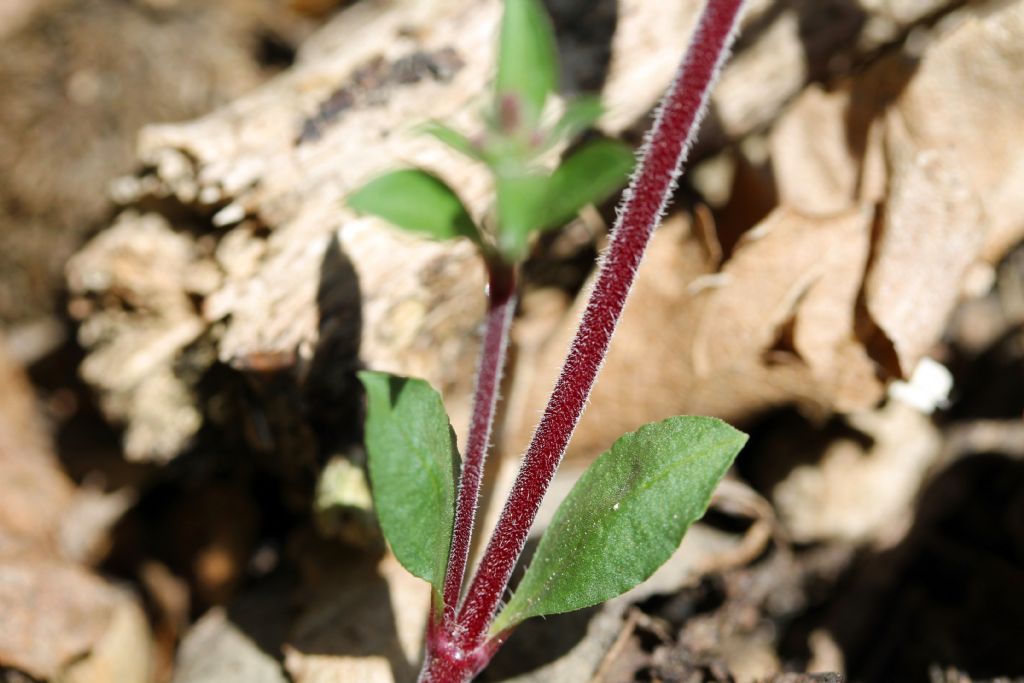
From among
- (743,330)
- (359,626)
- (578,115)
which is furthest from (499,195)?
(359,626)

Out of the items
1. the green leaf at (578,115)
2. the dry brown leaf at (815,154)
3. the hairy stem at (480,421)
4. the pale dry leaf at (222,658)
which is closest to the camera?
the hairy stem at (480,421)

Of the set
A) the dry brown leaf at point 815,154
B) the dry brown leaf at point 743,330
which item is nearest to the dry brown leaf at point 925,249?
the dry brown leaf at point 743,330

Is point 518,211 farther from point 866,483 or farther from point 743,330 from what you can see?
point 866,483

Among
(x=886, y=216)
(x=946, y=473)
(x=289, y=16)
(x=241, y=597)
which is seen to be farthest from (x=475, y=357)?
(x=289, y=16)

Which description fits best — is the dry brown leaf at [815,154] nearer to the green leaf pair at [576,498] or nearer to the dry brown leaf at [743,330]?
the dry brown leaf at [743,330]

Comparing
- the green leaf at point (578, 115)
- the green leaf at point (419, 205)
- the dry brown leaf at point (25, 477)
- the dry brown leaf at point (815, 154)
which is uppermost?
the green leaf at point (578, 115)
